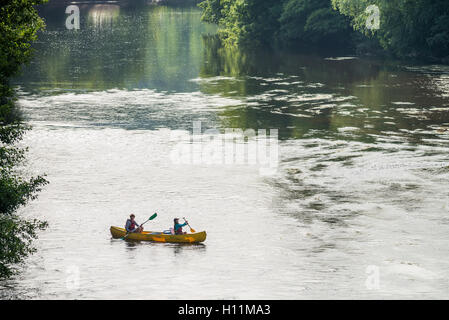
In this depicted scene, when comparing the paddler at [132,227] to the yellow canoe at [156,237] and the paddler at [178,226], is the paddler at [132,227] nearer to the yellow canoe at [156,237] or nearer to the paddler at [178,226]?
the yellow canoe at [156,237]

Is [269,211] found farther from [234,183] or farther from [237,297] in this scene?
[237,297]

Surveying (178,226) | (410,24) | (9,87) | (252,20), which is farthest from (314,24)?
(9,87)

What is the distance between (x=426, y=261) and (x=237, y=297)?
29.9ft

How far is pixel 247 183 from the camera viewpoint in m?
45.3

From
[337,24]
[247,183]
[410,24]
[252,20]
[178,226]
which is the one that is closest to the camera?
[178,226]

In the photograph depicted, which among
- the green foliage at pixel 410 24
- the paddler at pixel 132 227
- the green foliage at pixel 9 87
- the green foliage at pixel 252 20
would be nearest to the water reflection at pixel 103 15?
the green foliage at pixel 252 20

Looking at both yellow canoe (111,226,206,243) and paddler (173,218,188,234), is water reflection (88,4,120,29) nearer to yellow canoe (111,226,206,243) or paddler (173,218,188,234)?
yellow canoe (111,226,206,243)

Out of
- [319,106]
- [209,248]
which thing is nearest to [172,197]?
[209,248]

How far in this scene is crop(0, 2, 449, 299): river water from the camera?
31.7 metres

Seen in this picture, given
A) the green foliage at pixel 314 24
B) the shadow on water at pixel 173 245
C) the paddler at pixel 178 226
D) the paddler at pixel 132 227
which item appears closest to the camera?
the shadow on water at pixel 173 245

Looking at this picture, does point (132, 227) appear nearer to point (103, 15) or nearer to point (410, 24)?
point (410, 24)

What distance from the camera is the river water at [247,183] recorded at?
3173cm

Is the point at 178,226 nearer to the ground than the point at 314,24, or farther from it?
nearer to the ground
